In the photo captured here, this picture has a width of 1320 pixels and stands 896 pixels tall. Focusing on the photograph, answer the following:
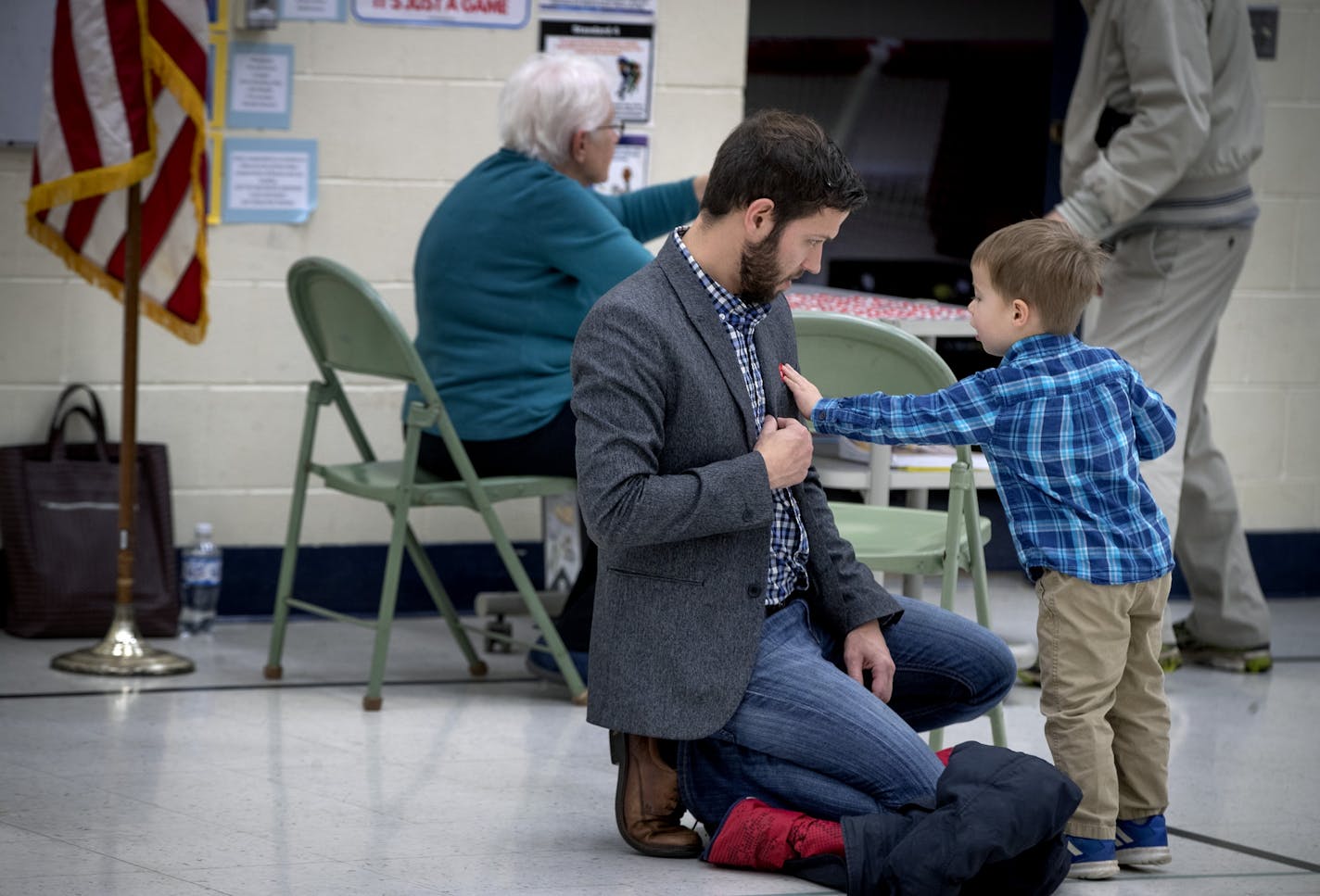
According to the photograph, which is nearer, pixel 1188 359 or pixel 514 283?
pixel 514 283

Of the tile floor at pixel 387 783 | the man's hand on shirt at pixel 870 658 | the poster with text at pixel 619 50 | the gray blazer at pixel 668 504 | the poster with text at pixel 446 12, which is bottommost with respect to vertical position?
the tile floor at pixel 387 783

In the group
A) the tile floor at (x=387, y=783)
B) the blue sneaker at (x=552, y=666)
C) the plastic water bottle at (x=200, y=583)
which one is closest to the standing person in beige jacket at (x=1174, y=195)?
the tile floor at (x=387, y=783)

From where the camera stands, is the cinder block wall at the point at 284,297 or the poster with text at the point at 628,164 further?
the poster with text at the point at 628,164

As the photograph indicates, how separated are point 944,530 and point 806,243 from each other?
864 millimetres

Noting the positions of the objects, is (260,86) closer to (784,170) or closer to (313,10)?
(313,10)

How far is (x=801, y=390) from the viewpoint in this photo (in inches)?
99.0

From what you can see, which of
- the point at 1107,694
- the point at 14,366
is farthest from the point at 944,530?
the point at 14,366

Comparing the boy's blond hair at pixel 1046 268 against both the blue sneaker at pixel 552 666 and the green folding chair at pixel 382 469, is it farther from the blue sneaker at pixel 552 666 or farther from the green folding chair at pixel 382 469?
the blue sneaker at pixel 552 666

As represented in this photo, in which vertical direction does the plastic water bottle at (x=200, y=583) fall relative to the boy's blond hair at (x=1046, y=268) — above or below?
below

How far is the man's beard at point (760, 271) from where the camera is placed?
2375mm

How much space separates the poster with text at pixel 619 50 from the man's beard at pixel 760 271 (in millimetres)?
2069

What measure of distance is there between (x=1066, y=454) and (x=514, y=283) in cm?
147

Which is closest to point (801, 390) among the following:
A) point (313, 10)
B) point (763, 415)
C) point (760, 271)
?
point (763, 415)

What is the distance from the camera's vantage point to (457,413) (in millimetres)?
3617
